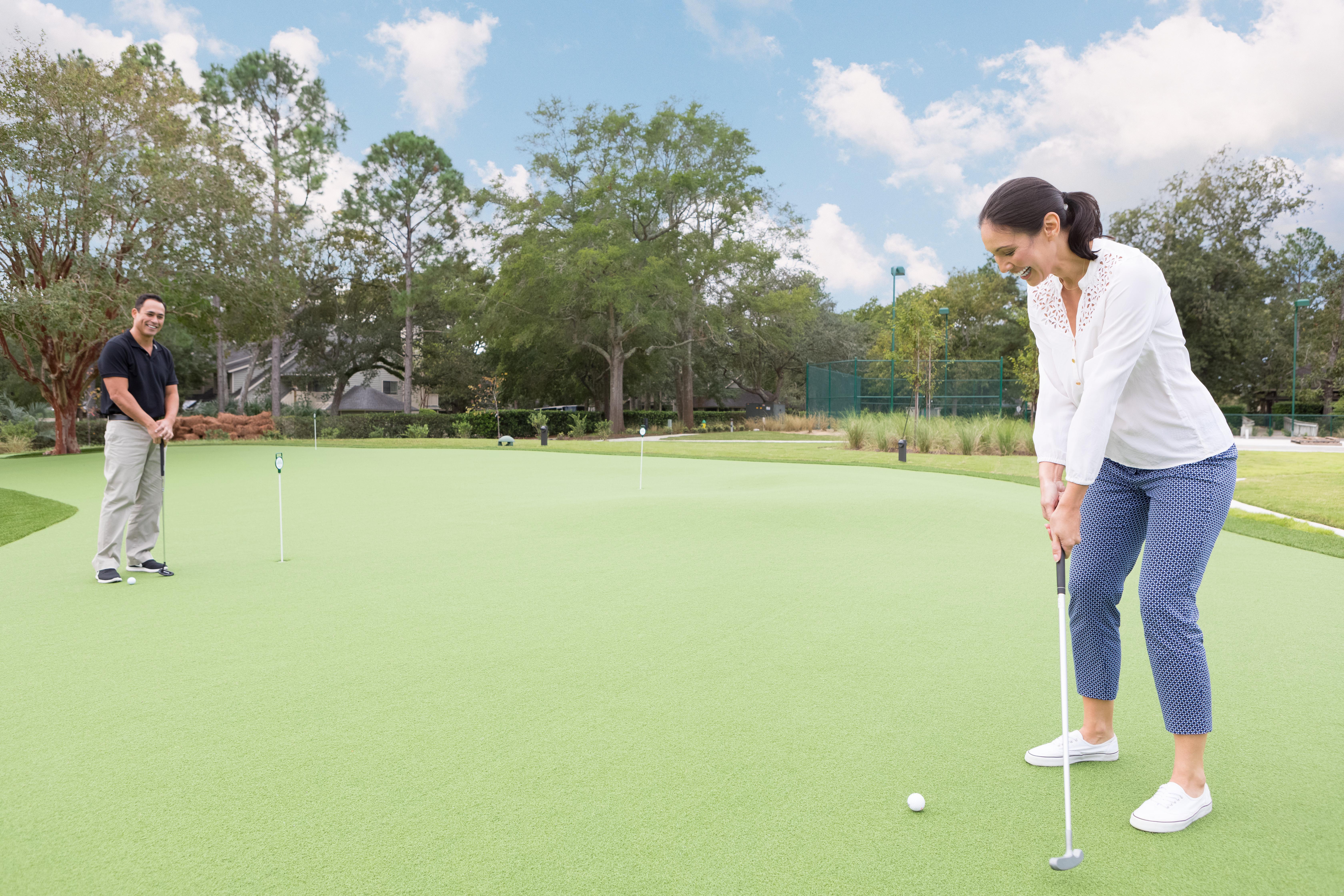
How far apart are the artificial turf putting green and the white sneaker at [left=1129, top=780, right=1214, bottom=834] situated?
35 millimetres

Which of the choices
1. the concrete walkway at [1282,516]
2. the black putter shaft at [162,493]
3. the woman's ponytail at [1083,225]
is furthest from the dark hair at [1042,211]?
the concrete walkway at [1282,516]

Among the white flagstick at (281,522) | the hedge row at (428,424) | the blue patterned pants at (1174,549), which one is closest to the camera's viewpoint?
the blue patterned pants at (1174,549)

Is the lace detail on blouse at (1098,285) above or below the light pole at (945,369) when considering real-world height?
below

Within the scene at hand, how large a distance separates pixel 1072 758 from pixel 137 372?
5832 mm

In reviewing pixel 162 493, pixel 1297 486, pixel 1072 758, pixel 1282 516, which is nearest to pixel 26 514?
pixel 162 493

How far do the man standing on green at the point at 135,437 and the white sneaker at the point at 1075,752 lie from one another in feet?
17.6

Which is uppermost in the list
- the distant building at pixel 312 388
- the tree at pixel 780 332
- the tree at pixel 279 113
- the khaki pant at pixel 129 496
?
the tree at pixel 279 113

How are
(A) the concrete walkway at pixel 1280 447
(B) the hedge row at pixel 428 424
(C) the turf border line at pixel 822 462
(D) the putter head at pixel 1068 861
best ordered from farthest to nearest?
(B) the hedge row at pixel 428 424
(A) the concrete walkway at pixel 1280 447
(C) the turf border line at pixel 822 462
(D) the putter head at pixel 1068 861

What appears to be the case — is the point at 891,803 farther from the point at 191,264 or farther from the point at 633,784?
the point at 191,264

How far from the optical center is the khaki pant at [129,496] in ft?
17.7

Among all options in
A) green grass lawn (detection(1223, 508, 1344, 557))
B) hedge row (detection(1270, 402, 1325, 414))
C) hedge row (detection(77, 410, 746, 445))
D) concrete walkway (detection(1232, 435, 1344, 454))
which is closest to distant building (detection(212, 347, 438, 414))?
hedge row (detection(77, 410, 746, 445))

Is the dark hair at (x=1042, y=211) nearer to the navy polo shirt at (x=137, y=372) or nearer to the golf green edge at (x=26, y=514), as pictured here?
the navy polo shirt at (x=137, y=372)

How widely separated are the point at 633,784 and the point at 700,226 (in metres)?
35.3

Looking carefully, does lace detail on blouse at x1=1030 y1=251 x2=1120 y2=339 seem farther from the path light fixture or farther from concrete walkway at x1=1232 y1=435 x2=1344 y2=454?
the path light fixture
